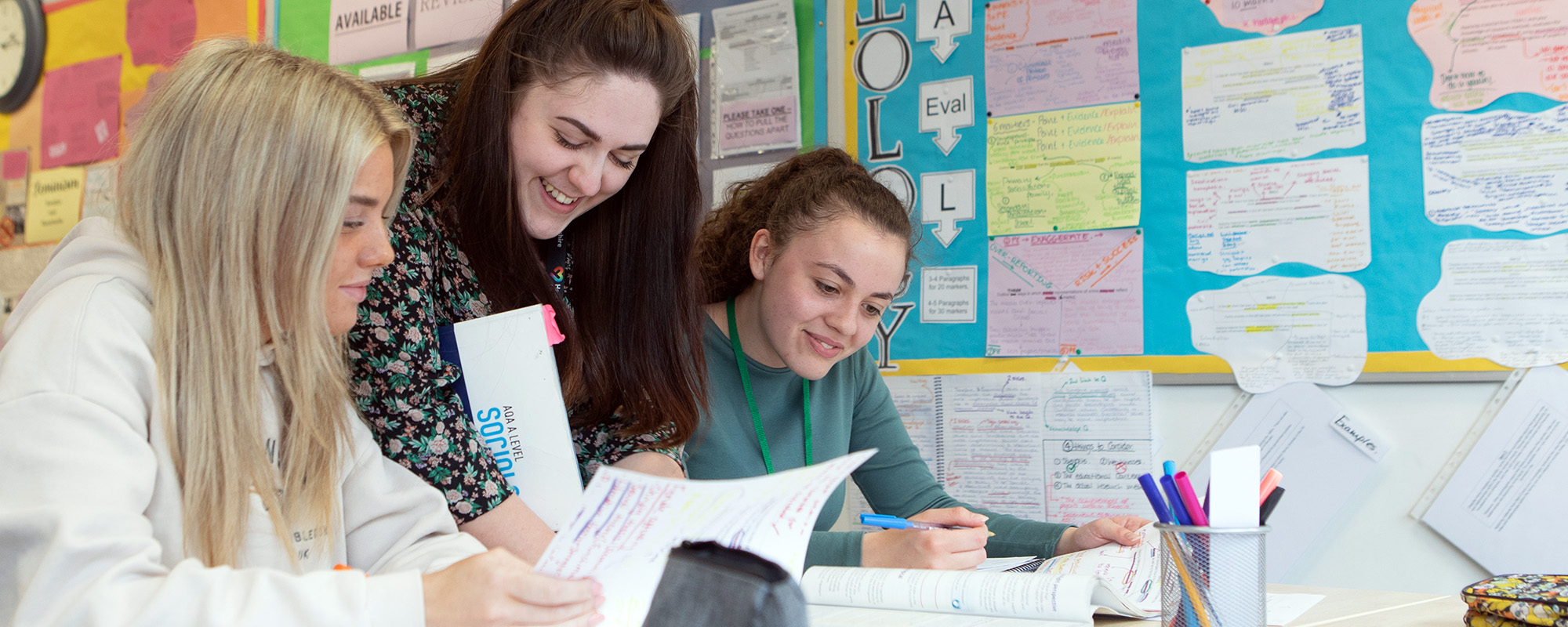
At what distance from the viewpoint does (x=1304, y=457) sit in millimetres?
1605

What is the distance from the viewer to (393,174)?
2.96ft

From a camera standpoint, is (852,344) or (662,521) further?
(852,344)

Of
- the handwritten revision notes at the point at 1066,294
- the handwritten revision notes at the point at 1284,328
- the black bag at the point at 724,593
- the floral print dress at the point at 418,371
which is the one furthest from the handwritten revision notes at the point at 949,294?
Result: the black bag at the point at 724,593

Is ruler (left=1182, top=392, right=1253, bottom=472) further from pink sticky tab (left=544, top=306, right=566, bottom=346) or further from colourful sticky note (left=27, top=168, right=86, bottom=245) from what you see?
colourful sticky note (left=27, top=168, right=86, bottom=245)

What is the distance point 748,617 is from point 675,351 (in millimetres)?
847

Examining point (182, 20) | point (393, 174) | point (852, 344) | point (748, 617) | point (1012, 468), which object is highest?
point (182, 20)

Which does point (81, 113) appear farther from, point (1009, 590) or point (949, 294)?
point (1009, 590)

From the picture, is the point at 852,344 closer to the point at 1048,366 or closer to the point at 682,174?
the point at 682,174

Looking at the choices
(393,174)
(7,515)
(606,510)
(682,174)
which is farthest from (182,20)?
(606,510)

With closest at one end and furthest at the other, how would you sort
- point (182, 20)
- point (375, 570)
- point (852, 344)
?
1. point (375, 570)
2. point (852, 344)
3. point (182, 20)

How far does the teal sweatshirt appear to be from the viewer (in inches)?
54.3

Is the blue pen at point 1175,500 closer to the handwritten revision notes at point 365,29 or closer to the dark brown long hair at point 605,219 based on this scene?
the dark brown long hair at point 605,219

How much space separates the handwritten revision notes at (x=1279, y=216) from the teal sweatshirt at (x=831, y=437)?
1.94 ft

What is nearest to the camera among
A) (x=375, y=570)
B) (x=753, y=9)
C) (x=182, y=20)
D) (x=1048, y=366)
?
(x=375, y=570)
